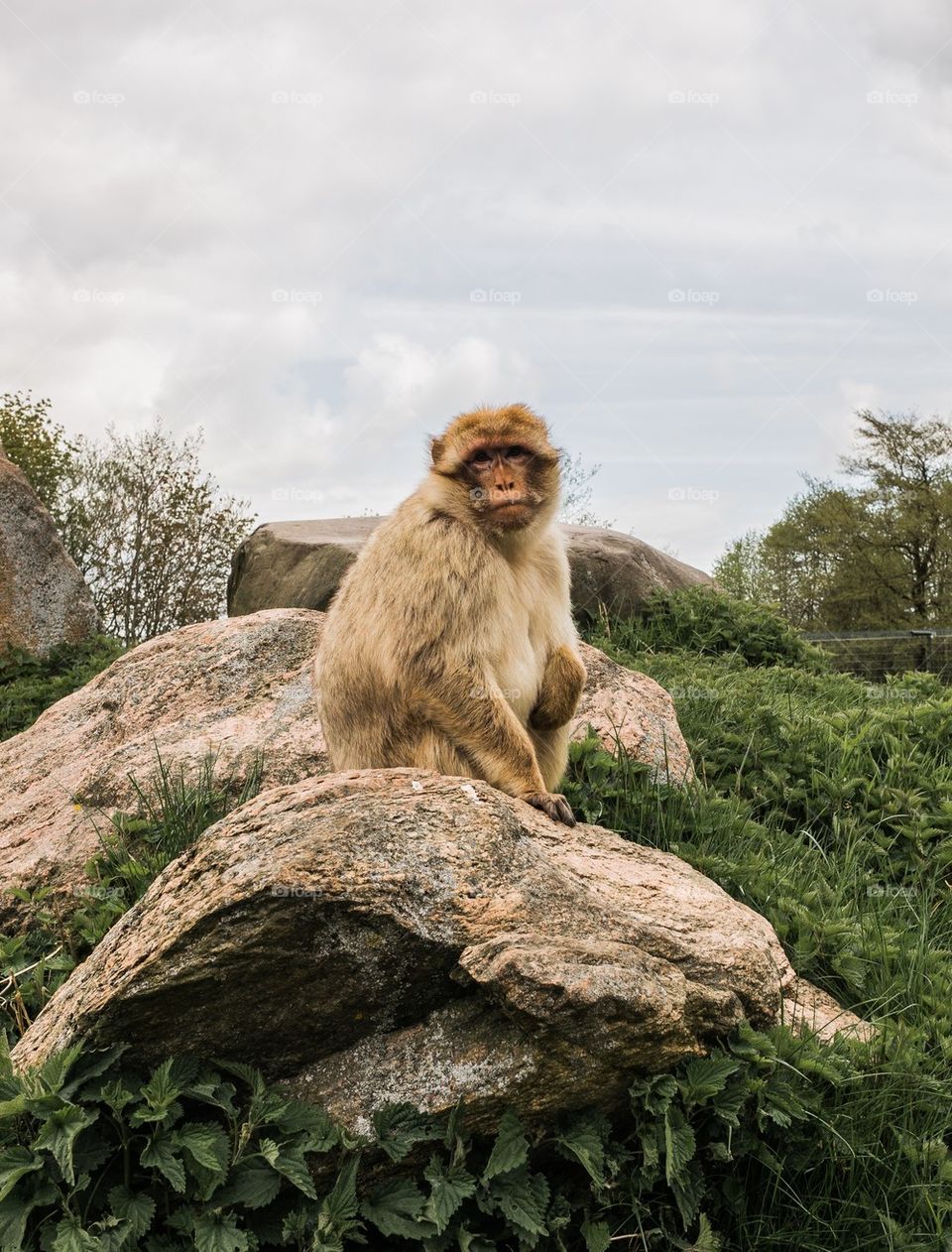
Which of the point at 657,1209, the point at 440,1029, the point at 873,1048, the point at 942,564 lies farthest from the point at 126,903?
the point at 942,564

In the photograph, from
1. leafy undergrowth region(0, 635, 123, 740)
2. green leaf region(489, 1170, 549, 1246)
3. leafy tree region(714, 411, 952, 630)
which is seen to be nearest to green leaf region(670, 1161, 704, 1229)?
green leaf region(489, 1170, 549, 1246)

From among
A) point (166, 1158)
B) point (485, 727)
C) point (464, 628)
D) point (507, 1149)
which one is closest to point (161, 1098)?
point (166, 1158)

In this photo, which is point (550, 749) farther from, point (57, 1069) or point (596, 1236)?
point (57, 1069)

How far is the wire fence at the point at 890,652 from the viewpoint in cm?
1488

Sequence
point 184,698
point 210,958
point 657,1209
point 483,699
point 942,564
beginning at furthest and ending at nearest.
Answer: point 942,564, point 184,698, point 483,699, point 657,1209, point 210,958

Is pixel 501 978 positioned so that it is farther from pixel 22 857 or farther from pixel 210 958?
pixel 22 857

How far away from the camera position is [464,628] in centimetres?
421

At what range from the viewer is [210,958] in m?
2.98

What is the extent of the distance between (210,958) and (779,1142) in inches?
71.4

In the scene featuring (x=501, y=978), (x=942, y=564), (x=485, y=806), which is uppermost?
(x=485, y=806)

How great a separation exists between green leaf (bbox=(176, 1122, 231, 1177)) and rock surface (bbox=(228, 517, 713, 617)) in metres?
7.61

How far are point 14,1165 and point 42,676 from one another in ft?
28.1

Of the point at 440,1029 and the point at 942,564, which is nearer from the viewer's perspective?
the point at 440,1029

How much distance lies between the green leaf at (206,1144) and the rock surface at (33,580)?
9030 millimetres
